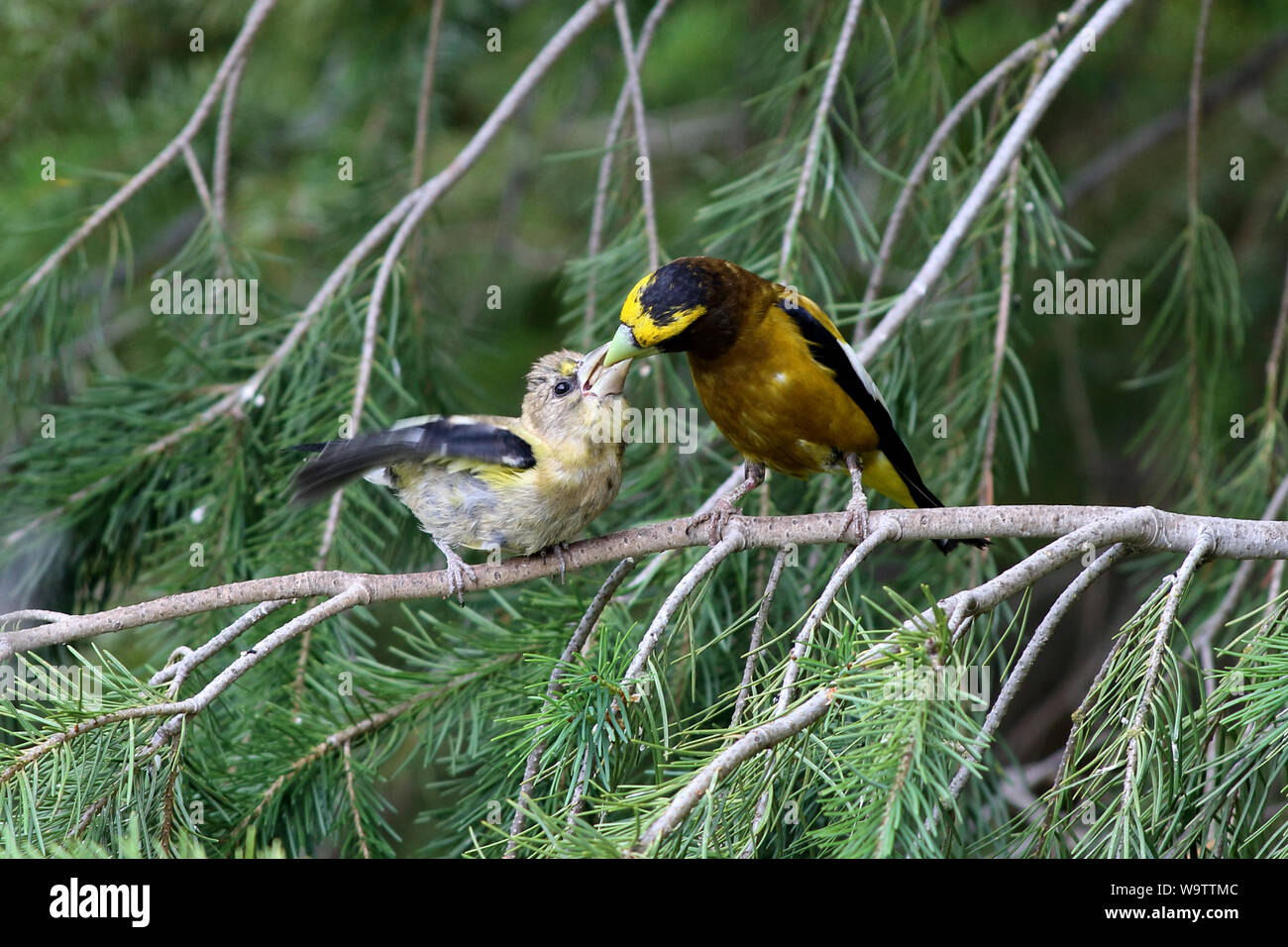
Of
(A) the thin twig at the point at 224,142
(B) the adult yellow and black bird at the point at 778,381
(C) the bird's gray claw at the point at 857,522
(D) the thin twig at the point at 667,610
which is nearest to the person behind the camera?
(D) the thin twig at the point at 667,610

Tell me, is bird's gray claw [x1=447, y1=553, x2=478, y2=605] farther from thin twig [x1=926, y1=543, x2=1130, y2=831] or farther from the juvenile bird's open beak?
thin twig [x1=926, y1=543, x2=1130, y2=831]

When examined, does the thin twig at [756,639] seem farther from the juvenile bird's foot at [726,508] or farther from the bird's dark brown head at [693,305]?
the bird's dark brown head at [693,305]

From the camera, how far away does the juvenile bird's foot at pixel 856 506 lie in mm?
1993

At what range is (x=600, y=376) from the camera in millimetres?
2518

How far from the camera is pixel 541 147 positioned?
5.07m

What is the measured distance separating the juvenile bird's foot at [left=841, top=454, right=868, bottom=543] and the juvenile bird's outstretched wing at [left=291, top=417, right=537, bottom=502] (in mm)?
731

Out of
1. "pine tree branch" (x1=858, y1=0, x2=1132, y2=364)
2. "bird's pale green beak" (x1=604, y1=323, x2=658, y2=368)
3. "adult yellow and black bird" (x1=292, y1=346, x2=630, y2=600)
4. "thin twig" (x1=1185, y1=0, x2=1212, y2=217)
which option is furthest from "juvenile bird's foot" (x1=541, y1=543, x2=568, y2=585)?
"thin twig" (x1=1185, y1=0, x2=1212, y2=217)

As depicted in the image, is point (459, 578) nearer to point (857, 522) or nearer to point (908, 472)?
point (857, 522)

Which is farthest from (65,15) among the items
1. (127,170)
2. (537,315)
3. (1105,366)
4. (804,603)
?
(1105,366)

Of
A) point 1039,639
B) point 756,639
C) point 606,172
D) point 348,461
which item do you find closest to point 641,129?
point 606,172

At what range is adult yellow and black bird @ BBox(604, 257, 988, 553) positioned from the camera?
8.90 ft

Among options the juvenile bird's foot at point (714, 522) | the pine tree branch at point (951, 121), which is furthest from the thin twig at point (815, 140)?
the juvenile bird's foot at point (714, 522)
